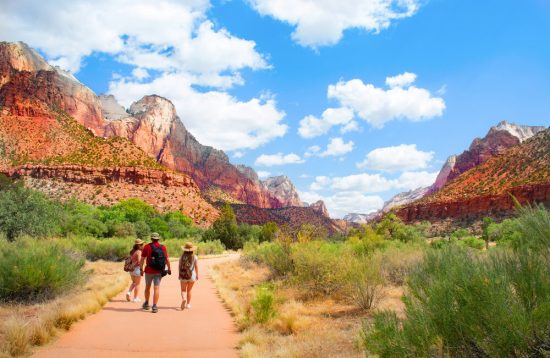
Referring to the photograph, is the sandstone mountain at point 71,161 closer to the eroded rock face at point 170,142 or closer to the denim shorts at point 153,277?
the eroded rock face at point 170,142

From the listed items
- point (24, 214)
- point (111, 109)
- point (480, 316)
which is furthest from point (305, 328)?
point (111, 109)

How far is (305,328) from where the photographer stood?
9.74 metres

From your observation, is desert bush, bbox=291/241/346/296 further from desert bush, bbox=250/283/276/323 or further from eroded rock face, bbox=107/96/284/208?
eroded rock face, bbox=107/96/284/208

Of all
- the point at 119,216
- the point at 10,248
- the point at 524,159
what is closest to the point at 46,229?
the point at 10,248

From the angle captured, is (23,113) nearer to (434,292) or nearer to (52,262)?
(52,262)

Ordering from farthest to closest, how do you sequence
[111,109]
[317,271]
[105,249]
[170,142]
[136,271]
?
[170,142]
[111,109]
[105,249]
[317,271]
[136,271]

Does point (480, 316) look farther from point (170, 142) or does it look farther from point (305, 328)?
point (170, 142)

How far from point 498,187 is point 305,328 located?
242 feet

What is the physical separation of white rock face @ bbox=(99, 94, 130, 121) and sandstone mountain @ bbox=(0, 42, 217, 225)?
6495cm

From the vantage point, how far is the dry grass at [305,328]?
747cm

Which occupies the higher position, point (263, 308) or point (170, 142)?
point (170, 142)

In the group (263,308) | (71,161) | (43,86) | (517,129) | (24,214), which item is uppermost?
(43,86)

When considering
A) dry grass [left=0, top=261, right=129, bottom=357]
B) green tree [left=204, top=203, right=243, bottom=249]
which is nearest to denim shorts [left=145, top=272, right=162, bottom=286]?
dry grass [left=0, top=261, right=129, bottom=357]

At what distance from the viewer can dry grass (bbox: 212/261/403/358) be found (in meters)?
7.47
